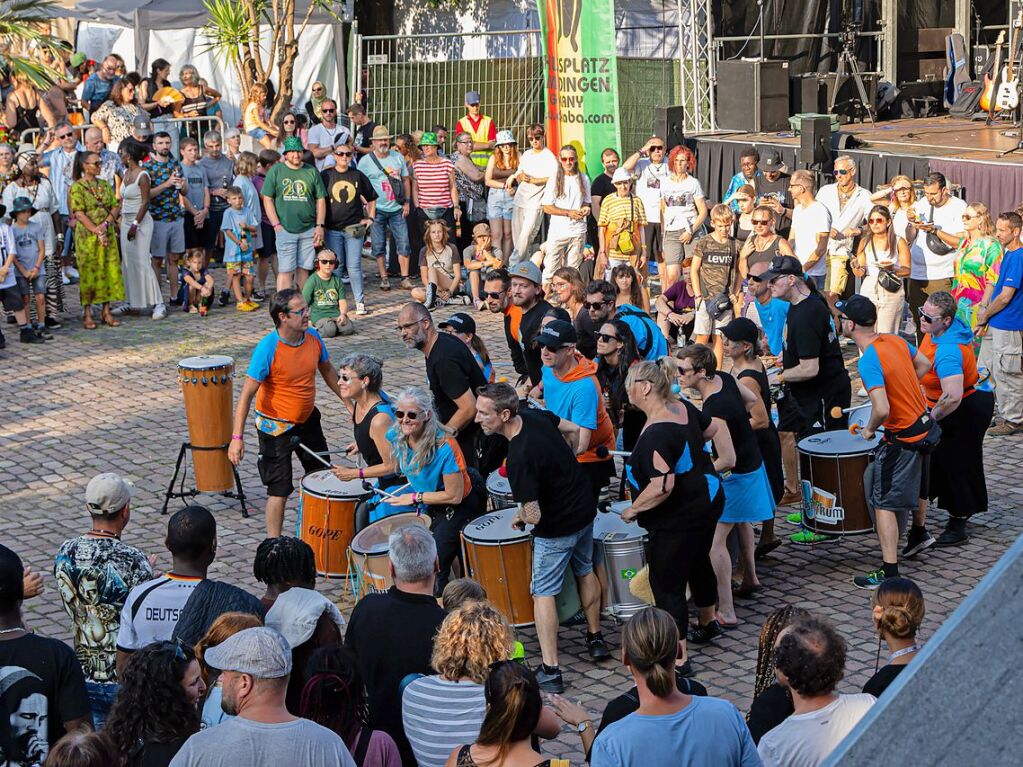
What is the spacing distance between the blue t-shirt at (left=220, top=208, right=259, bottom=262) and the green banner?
12.6ft

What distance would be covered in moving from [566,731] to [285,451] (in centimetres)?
303

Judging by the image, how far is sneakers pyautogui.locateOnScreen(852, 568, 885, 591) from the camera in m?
8.17

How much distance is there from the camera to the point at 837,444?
338 inches

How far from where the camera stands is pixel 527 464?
6.69 m

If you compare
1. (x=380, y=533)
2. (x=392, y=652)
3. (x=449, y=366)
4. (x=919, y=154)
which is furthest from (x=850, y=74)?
(x=392, y=652)

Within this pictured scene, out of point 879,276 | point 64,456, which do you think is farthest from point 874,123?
point 64,456

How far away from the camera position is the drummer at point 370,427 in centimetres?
776

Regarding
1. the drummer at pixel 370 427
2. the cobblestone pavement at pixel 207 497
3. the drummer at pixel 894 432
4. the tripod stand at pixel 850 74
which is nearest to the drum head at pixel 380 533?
the drummer at pixel 370 427

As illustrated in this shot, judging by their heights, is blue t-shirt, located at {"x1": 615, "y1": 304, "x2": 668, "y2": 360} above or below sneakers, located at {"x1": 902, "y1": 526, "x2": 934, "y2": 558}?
above

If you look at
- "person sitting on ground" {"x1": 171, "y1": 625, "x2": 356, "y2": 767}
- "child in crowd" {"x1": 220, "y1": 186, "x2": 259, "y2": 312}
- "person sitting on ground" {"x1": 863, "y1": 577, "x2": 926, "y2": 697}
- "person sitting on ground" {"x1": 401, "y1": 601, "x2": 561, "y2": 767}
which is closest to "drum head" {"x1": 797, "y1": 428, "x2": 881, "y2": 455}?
"person sitting on ground" {"x1": 863, "y1": 577, "x2": 926, "y2": 697}

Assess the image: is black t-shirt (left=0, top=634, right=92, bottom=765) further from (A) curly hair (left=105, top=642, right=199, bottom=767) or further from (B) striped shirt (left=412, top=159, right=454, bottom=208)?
(B) striped shirt (left=412, top=159, right=454, bottom=208)

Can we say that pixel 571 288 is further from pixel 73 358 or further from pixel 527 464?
pixel 73 358

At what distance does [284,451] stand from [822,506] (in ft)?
11.3

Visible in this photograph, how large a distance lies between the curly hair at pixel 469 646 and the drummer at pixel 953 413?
4667mm
